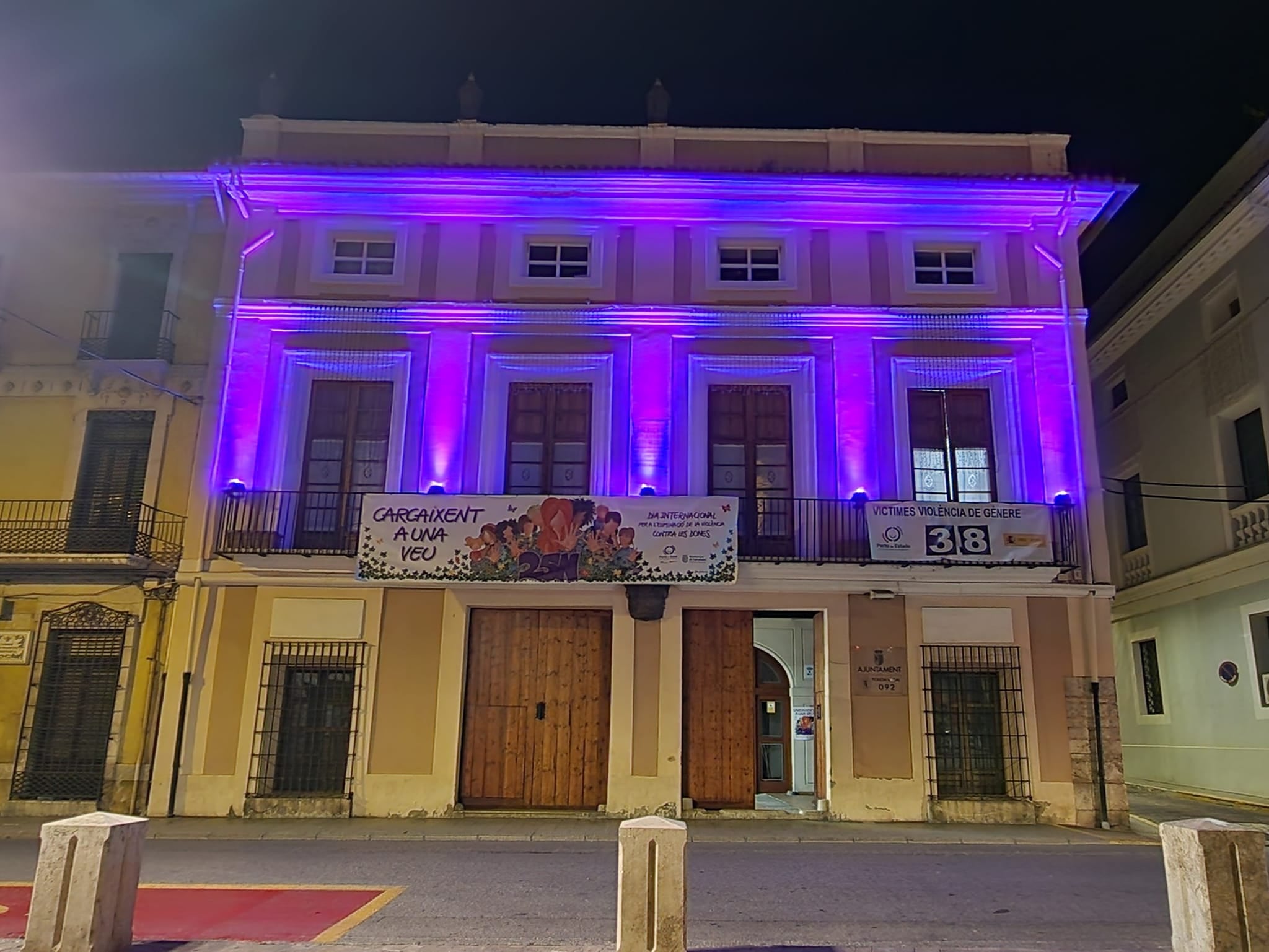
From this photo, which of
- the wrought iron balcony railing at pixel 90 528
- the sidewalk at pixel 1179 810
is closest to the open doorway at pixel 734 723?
the sidewalk at pixel 1179 810

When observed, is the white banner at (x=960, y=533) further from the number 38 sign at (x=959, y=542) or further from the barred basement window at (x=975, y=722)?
the barred basement window at (x=975, y=722)

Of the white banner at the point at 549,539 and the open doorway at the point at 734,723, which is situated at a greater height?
the white banner at the point at 549,539

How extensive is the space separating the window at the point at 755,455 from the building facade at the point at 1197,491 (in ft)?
24.1

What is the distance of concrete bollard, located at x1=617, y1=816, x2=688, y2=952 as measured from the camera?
5.31m

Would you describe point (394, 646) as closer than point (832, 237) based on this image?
Yes

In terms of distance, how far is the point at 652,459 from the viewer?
1309cm

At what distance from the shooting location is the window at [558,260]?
14086 millimetres

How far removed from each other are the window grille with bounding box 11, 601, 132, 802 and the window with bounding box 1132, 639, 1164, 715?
17.3 m

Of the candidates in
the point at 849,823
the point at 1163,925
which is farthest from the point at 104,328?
the point at 1163,925

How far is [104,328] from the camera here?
14.1 m

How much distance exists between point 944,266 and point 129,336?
1238 cm

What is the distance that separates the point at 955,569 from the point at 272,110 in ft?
40.5

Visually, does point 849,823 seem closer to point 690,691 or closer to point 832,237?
point 690,691

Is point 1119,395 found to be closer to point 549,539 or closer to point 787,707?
point 787,707
